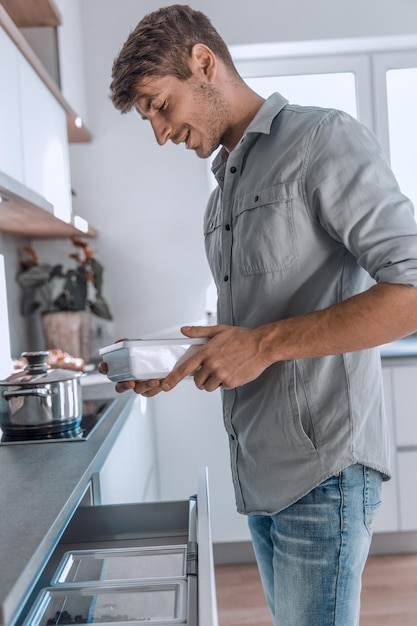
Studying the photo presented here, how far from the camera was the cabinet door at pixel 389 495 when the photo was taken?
9.11ft

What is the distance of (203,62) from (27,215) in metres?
1.26

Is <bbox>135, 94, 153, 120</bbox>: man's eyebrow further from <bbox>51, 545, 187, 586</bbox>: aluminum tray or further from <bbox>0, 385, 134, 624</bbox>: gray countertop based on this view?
<bbox>51, 545, 187, 586</bbox>: aluminum tray

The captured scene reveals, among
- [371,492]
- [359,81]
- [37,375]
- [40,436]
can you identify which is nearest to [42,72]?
[37,375]

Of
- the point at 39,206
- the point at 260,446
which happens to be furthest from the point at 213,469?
the point at 260,446

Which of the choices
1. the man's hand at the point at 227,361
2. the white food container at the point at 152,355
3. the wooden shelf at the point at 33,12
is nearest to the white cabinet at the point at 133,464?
the white food container at the point at 152,355

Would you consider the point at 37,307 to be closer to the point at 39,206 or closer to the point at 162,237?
the point at 162,237

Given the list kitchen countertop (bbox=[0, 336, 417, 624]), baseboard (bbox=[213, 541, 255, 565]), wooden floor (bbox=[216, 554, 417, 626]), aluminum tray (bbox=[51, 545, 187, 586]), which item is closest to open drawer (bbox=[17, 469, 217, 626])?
aluminum tray (bbox=[51, 545, 187, 586])

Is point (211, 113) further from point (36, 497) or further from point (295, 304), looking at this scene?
point (36, 497)

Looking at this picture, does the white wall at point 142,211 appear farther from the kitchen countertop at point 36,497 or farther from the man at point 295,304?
the man at point 295,304

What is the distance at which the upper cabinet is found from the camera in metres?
1.81

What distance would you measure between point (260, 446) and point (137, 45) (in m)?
0.70

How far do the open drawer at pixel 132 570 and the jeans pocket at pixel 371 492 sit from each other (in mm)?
256

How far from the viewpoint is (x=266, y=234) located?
1.16 m

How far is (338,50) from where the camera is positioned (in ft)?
11.1
